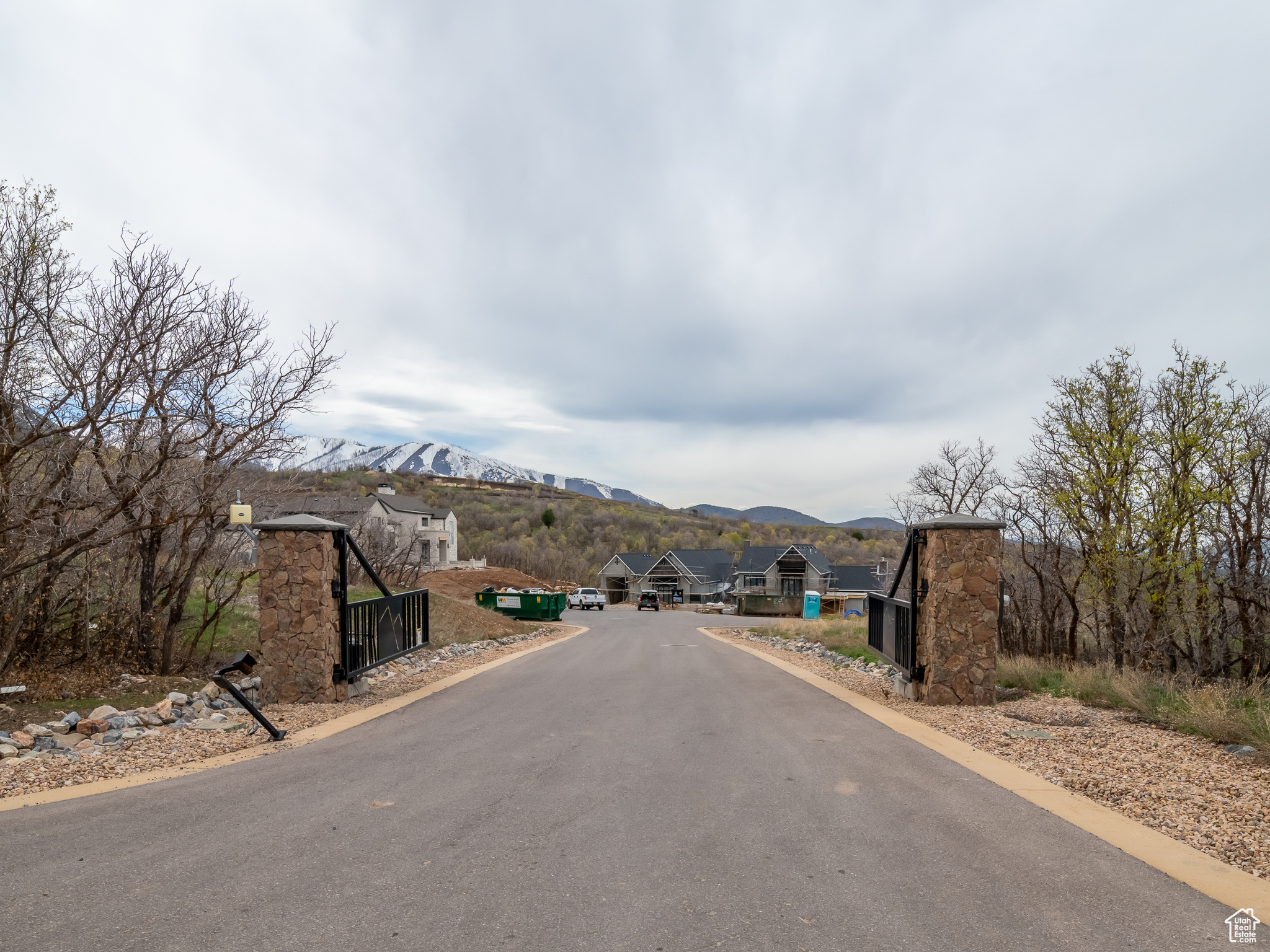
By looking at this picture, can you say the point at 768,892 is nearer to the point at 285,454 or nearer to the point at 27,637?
the point at 285,454

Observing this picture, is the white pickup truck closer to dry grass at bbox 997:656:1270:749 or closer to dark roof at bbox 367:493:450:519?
dark roof at bbox 367:493:450:519

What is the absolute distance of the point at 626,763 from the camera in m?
6.55

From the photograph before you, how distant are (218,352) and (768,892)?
9.95m

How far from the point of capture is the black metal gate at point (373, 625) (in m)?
9.61

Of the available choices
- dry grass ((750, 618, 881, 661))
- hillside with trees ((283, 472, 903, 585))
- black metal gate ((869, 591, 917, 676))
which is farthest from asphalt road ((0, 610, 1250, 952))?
hillside with trees ((283, 472, 903, 585))

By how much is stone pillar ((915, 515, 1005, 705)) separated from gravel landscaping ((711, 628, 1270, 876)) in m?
0.31

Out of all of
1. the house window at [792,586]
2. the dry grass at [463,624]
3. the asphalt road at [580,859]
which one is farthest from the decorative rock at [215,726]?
the house window at [792,586]

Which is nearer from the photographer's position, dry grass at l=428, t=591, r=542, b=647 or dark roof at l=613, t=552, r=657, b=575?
dry grass at l=428, t=591, r=542, b=647

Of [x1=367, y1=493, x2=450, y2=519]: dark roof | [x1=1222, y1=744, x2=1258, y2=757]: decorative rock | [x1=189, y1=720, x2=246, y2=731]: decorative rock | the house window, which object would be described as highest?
[x1=367, y1=493, x2=450, y2=519]: dark roof

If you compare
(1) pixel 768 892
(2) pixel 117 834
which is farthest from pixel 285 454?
(1) pixel 768 892

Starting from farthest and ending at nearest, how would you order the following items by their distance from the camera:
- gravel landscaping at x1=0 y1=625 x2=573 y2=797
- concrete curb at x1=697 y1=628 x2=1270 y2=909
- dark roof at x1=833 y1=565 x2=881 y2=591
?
dark roof at x1=833 y1=565 x2=881 y2=591 → gravel landscaping at x1=0 y1=625 x2=573 y2=797 → concrete curb at x1=697 y1=628 x2=1270 y2=909

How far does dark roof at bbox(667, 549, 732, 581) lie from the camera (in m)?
74.5

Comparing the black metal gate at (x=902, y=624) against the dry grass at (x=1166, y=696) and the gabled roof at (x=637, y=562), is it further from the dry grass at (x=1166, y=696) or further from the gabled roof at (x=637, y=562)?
the gabled roof at (x=637, y=562)

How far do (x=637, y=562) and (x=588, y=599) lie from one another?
2436 cm
